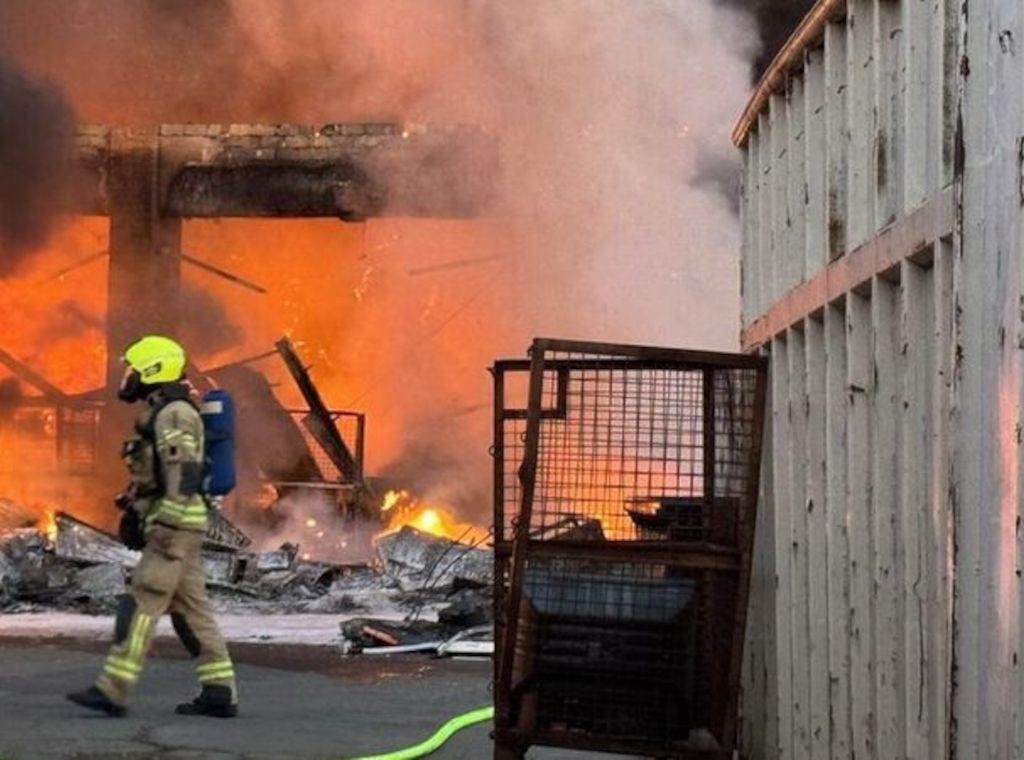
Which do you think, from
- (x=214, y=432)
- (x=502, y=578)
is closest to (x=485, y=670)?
(x=214, y=432)

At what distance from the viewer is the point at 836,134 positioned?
4016mm

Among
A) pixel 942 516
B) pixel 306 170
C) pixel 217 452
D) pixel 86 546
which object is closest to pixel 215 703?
pixel 217 452

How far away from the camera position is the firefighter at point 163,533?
22.6ft

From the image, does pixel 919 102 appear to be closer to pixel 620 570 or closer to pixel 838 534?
pixel 838 534

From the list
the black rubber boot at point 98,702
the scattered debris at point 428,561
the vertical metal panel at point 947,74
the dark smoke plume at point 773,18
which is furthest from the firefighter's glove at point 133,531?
the dark smoke plume at point 773,18

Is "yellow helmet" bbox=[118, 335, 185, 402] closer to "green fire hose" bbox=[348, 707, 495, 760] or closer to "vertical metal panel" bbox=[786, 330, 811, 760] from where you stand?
"green fire hose" bbox=[348, 707, 495, 760]

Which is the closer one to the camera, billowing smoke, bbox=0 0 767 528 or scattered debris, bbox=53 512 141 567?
scattered debris, bbox=53 512 141 567

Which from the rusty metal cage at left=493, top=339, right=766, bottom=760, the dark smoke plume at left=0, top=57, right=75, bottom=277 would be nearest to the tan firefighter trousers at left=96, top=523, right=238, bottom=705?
the rusty metal cage at left=493, top=339, right=766, bottom=760

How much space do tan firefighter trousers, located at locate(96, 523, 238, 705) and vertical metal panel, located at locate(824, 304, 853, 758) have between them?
366 centimetres

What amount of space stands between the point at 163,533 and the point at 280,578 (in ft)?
26.4

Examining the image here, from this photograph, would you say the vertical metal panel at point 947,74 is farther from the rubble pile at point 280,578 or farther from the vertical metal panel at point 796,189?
the rubble pile at point 280,578

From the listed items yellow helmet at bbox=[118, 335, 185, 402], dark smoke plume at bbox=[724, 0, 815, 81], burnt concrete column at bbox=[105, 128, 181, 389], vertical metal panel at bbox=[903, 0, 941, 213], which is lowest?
yellow helmet at bbox=[118, 335, 185, 402]

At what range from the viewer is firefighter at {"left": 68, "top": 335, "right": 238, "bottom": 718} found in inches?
271

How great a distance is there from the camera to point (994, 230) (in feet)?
8.91
